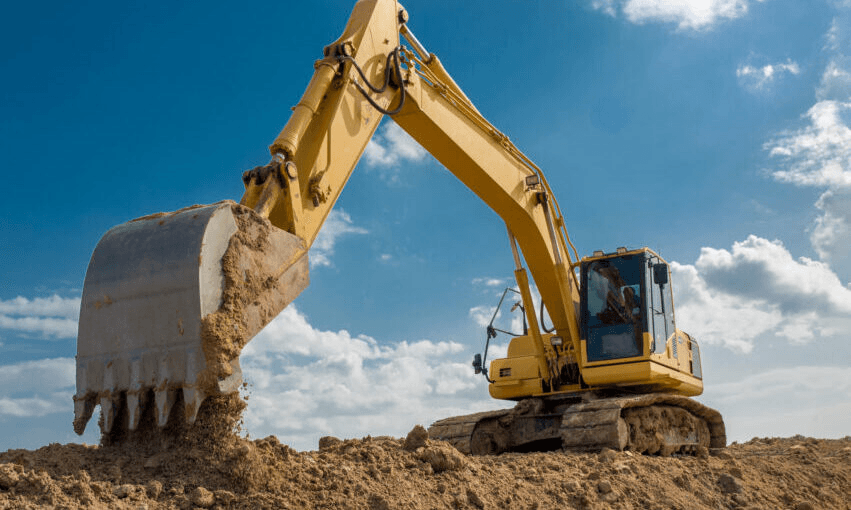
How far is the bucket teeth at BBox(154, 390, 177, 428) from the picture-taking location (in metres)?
4.43

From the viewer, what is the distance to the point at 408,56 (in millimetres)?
7637

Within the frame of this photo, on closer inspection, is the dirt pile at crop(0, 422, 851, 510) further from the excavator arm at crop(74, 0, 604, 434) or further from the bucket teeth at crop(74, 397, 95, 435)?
the excavator arm at crop(74, 0, 604, 434)

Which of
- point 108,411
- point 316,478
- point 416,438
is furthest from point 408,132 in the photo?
point 108,411

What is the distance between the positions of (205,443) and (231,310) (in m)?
0.84

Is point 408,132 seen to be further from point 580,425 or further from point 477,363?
A: point 477,363

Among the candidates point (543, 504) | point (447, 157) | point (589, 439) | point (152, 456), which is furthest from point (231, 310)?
point (589, 439)

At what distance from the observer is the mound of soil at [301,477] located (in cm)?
417

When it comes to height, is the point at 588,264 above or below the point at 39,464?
above

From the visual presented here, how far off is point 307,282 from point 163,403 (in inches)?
54.9

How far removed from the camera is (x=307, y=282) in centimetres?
543

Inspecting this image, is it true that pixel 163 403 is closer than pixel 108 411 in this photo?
Yes

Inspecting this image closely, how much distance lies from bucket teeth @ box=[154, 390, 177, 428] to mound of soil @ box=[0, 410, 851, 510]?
0.22 metres

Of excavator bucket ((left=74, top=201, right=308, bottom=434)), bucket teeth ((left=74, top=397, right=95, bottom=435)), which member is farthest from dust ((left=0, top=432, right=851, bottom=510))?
excavator bucket ((left=74, top=201, right=308, bottom=434))

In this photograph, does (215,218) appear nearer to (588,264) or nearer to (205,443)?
(205,443)
